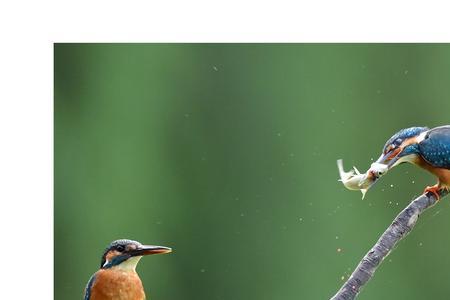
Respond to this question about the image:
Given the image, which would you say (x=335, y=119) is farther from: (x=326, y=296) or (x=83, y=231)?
(x=83, y=231)

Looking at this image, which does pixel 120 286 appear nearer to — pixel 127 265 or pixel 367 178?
pixel 127 265

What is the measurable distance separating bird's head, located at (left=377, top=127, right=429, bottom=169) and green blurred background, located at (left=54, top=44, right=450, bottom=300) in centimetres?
195

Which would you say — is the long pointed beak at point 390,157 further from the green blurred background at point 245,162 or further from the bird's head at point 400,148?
the green blurred background at point 245,162

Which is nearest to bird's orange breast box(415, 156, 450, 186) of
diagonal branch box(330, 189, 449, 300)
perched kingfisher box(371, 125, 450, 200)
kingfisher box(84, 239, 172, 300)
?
perched kingfisher box(371, 125, 450, 200)

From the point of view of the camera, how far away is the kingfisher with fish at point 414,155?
3.14 meters

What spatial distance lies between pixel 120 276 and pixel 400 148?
1.19 metres

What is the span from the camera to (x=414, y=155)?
10.5ft

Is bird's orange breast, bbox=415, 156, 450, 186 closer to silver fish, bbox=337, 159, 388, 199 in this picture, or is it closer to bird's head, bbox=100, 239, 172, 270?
silver fish, bbox=337, 159, 388, 199

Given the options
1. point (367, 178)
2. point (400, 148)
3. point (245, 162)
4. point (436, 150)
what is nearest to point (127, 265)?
point (367, 178)

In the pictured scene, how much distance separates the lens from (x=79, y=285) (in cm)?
507

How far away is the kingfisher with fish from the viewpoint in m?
3.14

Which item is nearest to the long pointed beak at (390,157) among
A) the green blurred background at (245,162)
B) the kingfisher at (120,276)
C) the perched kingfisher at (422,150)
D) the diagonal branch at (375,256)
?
the perched kingfisher at (422,150)
